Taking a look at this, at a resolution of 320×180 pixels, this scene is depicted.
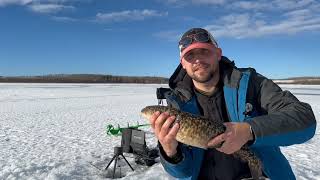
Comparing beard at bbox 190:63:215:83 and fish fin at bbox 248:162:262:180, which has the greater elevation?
beard at bbox 190:63:215:83

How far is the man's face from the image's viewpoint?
2525 mm

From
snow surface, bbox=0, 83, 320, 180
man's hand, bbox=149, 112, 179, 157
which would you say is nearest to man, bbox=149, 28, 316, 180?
man's hand, bbox=149, 112, 179, 157

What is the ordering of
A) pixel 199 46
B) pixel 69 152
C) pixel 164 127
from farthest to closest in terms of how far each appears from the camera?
pixel 69 152, pixel 199 46, pixel 164 127

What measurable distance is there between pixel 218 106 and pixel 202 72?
255 millimetres

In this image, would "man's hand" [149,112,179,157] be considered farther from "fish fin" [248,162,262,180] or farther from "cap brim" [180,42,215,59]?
"cap brim" [180,42,215,59]

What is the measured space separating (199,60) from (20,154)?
20.0 ft

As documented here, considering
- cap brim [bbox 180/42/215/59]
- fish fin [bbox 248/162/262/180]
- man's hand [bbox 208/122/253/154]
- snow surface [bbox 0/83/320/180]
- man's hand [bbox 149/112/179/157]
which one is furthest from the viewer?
snow surface [bbox 0/83/320/180]

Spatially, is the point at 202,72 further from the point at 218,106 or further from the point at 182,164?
the point at 182,164

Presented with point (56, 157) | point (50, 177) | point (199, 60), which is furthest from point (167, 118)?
point (56, 157)

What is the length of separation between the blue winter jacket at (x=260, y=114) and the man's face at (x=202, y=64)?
0.09 metres

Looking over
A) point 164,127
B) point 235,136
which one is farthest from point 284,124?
point 164,127

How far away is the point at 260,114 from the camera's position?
2453mm

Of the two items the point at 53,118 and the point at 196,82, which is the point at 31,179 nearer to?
the point at 196,82

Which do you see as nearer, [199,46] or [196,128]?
[196,128]
